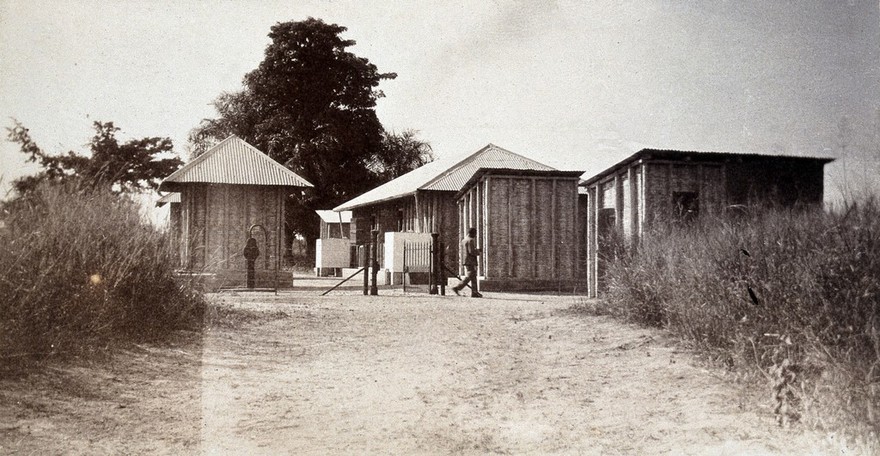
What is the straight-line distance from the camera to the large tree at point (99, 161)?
6.63 meters

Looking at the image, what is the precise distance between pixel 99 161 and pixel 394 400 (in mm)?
6780

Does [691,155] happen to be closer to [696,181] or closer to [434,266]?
[696,181]

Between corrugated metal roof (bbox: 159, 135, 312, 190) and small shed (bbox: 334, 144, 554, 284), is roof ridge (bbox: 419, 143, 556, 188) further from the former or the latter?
corrugated metal roof (bbox: 159, 135, 312, 190)

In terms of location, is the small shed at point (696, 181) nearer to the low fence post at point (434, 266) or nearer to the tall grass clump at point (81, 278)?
the low fence post at point (434, 266)

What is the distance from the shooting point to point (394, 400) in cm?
602

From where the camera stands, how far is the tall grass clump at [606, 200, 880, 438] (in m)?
4.59

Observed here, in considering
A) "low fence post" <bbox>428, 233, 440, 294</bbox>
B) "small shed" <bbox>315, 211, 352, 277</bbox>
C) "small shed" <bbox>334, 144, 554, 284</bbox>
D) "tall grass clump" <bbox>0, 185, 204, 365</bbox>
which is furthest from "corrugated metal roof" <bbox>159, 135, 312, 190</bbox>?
"small shed" <bbox>315, 211, 352, 277</bbox>

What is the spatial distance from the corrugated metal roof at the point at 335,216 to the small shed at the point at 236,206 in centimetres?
1776

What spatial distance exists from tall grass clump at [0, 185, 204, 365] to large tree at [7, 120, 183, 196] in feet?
0.71

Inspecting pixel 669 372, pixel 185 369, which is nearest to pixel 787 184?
pixel 669 372

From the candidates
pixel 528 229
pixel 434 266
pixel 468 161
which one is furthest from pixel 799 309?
pixel 468 161

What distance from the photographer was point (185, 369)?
6980 mm

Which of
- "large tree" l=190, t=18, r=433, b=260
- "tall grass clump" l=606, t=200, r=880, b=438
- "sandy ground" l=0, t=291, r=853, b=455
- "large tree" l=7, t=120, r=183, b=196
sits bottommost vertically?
"sandy ground" l=0, t=291, r=853, b=455

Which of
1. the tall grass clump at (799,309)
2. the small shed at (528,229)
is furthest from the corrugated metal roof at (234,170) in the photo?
the tall grass clump at (799,309)
